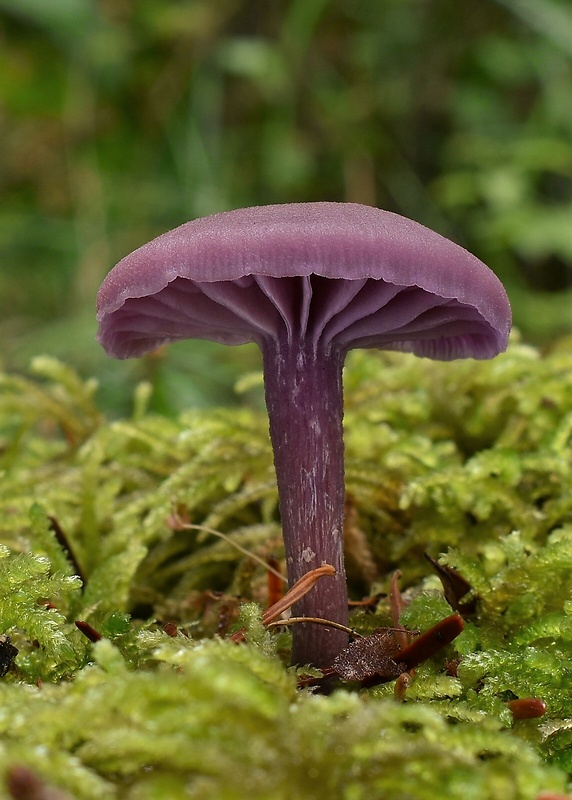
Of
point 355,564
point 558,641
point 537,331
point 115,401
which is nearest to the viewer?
point 558,641

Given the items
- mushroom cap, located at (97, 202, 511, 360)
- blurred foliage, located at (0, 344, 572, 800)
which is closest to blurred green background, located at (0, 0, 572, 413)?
blurred foliage, located at (0, 344, 572, 800)

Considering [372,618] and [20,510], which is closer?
[372,618]

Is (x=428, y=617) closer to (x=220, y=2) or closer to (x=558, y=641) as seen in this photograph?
(x=558, y=641)

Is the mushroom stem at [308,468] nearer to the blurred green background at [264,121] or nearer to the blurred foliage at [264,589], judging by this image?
the blurred foliage at [264,589]

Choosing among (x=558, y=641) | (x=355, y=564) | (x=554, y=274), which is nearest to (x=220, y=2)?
(x=554, y=274)

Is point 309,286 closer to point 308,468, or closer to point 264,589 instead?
point 308,468

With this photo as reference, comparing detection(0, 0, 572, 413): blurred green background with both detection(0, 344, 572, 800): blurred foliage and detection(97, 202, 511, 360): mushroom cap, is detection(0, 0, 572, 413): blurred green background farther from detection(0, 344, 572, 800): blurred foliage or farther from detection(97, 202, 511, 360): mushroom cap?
detection(97, 202, 511, 360): mushroom cap

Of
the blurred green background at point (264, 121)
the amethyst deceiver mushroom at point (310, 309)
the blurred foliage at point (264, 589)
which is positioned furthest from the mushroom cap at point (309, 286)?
the blurred green background at point (264, 121)
